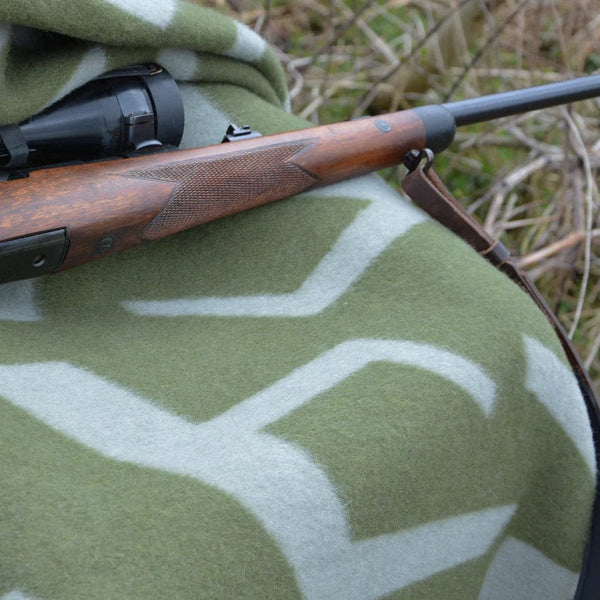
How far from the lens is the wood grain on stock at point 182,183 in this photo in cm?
80

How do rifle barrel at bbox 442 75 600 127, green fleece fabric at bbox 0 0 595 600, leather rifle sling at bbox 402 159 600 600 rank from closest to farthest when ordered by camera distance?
green fleece fabric at bbox 0 0 595 600 → leather rifle sling at bbox 402 159 600 600 → rifle barrel at bbox 442 75 600 127

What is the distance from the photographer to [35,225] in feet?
2.58

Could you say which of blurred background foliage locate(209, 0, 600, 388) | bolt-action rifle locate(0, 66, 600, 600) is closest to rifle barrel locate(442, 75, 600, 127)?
bolt-action rifle locate(0, 66, 600, 600)

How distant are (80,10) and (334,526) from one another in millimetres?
555

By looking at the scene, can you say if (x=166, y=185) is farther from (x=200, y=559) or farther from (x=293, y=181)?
(x=200, y=559)

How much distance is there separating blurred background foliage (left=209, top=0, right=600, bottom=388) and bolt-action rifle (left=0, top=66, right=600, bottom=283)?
0.59 m

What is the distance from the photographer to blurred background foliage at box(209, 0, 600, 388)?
63.1 inches

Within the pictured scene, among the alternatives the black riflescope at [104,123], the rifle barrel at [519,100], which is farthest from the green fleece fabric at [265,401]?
the rifle barrel at [519,100]

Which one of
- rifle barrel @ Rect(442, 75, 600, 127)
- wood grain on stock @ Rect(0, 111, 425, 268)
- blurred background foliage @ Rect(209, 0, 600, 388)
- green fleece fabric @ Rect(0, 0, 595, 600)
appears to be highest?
rifle barrel @ Rect(442, 75, 600, 127)

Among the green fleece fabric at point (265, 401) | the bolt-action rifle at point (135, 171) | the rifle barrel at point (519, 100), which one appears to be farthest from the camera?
A: the rifle barrel at point (519, 100)

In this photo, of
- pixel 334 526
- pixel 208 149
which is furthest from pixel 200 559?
pixel 208 149

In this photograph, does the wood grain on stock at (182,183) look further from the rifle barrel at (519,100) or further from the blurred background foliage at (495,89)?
the blurred background foliage at (495,89)

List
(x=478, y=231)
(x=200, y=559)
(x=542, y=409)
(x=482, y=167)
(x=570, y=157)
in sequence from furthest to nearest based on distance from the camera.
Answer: (x=482, y=167)
(x=570, y=157)
(x=478, y=231)
(x=542, y=409)
(x=200, y=559)

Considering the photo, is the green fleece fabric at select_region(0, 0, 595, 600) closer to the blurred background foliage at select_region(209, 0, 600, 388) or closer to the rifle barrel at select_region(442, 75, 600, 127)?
the rifle barrel at select_region(442, 75, 600, 127)
